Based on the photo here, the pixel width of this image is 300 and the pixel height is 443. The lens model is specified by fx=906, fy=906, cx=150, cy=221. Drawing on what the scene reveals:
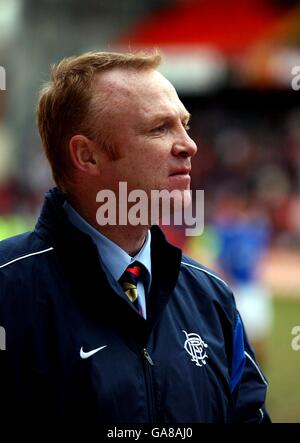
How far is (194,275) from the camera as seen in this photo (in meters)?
2.88

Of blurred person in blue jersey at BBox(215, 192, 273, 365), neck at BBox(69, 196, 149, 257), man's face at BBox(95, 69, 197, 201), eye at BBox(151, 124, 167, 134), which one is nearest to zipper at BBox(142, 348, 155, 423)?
neck at BBox(69, 196, 149, 257)

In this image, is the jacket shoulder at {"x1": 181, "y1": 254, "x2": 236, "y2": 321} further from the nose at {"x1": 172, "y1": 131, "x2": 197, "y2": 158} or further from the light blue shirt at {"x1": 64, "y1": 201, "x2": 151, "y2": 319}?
the nose at {"x1": 172, "y1": 131, "x2": 197, "y2": 158}

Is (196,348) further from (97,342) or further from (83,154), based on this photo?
(83,154)

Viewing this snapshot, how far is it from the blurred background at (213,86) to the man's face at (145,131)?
48.1 feet

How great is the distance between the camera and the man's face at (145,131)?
2.65m

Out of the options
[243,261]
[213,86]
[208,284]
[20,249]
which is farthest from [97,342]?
[213,86]

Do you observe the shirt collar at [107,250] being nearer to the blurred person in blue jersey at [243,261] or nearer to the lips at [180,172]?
the lips at [180,172]

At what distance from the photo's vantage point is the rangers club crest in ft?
8.68

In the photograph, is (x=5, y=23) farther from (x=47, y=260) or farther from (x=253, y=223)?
(x=47, y=260)

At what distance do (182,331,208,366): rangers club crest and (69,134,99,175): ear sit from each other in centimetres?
57

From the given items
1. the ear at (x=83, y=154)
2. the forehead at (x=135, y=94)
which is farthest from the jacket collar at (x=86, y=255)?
the forehead at (x=135, y=94)
